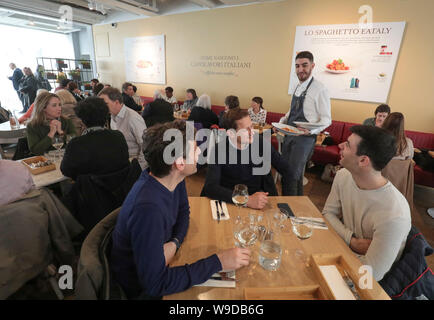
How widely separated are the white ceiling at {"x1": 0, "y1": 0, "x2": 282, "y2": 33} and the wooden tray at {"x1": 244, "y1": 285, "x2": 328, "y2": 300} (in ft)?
18.8

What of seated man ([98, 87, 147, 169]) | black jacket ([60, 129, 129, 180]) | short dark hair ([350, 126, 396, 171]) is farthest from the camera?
seated man ([98, 87, 147, 169])

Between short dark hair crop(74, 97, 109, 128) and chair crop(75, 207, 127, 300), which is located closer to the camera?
chair crop(75, 207, 127, 300)

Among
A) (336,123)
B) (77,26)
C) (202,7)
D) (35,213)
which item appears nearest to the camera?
(35,213)

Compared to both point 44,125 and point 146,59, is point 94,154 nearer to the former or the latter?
point 44,125

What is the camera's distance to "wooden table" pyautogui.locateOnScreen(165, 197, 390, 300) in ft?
3.01

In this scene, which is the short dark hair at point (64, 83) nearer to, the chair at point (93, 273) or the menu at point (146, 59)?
the menu at point (146, 59)

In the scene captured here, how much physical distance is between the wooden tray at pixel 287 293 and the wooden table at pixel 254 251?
27mm

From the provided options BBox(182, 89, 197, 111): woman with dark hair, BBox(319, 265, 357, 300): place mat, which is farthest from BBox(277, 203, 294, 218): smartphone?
BBox(182, 89, 197, 111): woman with dark hair

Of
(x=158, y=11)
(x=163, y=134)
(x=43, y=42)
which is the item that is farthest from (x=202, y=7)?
(x=43, y=42)

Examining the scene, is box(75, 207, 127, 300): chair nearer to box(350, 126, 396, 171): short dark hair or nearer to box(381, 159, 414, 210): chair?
box(350, 126, 396, 171): short dark hair

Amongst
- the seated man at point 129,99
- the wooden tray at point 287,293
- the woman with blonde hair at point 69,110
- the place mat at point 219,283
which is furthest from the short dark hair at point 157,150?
the seated man at point 129,99

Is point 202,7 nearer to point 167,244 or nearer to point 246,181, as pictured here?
point 246,181

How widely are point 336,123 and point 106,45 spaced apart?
8.15 m

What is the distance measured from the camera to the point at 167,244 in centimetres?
108
